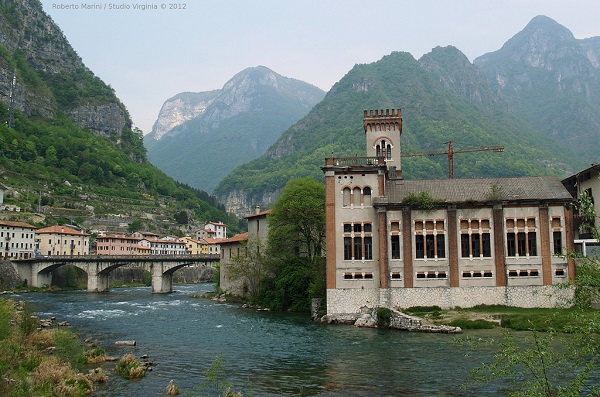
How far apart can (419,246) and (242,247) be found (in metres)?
39.9

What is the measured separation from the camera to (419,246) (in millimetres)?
57188

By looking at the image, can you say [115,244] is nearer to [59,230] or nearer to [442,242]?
[59,230]

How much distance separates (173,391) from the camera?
29.9 m

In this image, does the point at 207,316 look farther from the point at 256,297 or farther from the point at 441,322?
the point at 441,322

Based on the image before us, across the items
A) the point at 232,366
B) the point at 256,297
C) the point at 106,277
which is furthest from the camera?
the point at 106,277

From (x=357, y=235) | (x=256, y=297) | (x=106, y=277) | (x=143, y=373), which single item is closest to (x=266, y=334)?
(x=357, y=235)

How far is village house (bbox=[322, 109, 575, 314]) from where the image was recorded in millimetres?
55594

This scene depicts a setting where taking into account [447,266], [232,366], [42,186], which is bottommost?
[232,366]

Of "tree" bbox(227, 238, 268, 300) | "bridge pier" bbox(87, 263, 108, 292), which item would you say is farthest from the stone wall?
"bridge pier" bbox(87, 263, 108, 292)

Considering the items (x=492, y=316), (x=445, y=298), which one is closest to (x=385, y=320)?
(x=445, y=298)

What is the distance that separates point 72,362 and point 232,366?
9922 mm

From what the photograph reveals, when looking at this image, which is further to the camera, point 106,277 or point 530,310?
point 106,277

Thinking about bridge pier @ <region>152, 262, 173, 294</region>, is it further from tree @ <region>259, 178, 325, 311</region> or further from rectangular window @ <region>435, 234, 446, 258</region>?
rectangular window @ <region>435, 234, 446, 258</region>

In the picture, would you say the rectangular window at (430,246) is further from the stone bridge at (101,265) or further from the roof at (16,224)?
the roof at (16,224)
